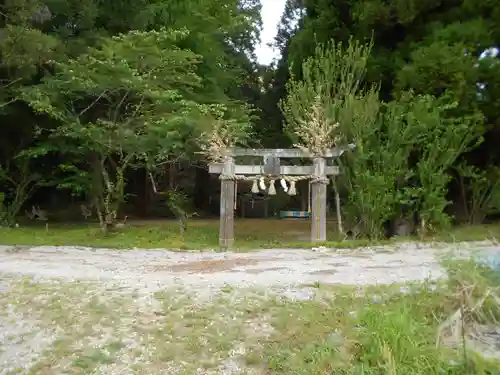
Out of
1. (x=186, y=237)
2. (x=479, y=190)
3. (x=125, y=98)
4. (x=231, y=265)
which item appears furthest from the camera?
(x=186, y=237)

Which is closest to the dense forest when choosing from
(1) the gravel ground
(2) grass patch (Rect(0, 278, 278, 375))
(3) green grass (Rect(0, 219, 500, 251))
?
(3) green grass (Rect(0, 219, 500, 251))

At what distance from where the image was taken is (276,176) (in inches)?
409

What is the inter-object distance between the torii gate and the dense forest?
0.60m

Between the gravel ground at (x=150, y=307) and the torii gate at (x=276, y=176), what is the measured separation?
2.93 meters

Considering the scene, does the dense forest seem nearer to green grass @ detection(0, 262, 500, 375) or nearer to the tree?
the tree

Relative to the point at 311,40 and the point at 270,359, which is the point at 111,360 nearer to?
the point at 270,359

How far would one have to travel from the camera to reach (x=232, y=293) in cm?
494

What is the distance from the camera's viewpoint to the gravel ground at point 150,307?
390cm

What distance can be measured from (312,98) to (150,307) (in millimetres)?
7450

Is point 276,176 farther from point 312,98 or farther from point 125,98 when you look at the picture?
point 125,98

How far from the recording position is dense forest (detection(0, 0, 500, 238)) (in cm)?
1045

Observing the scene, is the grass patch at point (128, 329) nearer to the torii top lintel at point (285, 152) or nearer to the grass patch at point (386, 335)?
the grass patch at point (386, 335)

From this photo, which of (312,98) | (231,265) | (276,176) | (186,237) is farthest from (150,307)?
(312,98)

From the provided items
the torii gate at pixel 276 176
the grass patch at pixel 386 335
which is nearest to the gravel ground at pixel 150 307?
the grass patch at pixel 386 335
